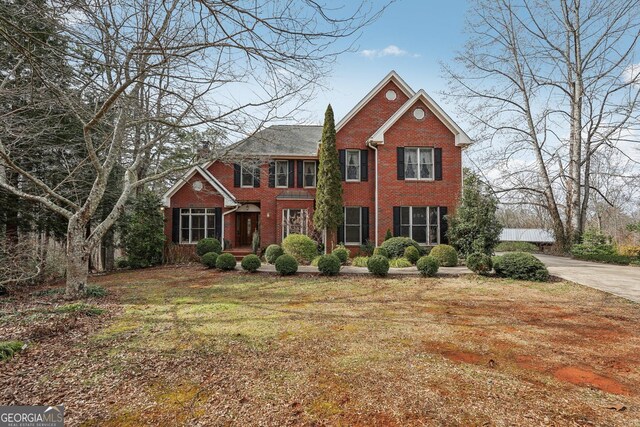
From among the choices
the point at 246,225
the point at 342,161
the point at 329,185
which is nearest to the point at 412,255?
the point at 329,185

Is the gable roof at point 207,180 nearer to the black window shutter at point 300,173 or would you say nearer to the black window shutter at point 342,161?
the black window shutter at point 300,173

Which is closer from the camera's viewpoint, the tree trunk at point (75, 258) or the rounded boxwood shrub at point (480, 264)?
the tree trunk at point (75, 258)

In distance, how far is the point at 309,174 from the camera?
60.3 feet

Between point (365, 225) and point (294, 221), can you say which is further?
point (294, 221)

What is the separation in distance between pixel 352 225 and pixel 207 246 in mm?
7411

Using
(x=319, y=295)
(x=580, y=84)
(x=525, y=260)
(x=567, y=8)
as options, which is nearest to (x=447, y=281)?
(x=525, y=260)

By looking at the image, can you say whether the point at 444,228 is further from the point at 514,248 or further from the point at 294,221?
the point at 514,248

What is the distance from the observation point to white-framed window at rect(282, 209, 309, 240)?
54.4 ft

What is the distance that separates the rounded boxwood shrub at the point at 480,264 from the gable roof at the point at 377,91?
945 cm

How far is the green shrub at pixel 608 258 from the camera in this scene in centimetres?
1386

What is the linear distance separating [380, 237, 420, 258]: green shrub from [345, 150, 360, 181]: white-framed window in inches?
165

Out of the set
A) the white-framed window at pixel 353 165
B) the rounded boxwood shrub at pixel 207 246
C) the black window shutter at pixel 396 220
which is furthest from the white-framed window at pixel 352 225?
the rounded boxwood shrub at pixel 207 246

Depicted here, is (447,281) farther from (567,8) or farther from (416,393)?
(567,8)

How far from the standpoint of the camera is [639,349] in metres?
4.74
